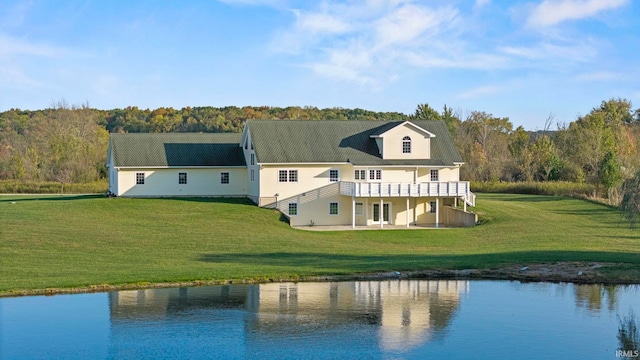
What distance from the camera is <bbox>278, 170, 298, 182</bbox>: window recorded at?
164ft

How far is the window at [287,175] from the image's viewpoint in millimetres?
50094

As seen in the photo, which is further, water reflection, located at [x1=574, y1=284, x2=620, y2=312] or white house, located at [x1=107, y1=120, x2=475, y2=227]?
white house, located at [x1=107, y1=120, x2=475, y2=227]

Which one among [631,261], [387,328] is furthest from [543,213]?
[387,328]

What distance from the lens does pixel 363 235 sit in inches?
1750

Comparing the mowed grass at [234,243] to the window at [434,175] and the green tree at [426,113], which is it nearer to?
the window at [434,175]

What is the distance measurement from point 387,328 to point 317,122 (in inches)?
1367

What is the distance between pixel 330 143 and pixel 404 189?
6811 millimetres

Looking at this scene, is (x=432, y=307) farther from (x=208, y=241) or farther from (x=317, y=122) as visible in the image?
(x=317, y=122)

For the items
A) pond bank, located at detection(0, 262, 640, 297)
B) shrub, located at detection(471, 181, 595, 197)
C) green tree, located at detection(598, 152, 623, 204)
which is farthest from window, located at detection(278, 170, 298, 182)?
shrub, located at detection(471, 181, 595, 197)

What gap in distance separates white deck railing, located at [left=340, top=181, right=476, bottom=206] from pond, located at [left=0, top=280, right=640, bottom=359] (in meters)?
20.0

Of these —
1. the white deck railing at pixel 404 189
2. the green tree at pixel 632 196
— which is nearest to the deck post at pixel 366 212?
the white deck railing at pixel 404 189

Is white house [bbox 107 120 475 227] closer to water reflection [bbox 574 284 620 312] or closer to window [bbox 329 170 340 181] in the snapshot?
window [bbox 329 170 340 181]

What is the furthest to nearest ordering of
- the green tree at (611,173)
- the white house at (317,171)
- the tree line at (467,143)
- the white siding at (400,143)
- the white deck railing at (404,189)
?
the tree line at (467,143), the green tree at (611,173), the white siding at (400,143), the white house at (317,171), the white deck railing at (404,189)

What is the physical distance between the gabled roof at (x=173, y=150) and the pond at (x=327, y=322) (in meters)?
25.5
